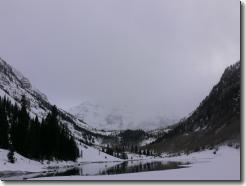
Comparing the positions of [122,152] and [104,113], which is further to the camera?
[122,152]

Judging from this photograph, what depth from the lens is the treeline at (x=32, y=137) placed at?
3262cm

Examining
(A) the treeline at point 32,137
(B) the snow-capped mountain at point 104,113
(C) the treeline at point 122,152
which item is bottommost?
(C) the treeline at point 122,152

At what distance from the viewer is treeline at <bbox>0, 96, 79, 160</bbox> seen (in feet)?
107

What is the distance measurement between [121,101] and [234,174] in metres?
6.49

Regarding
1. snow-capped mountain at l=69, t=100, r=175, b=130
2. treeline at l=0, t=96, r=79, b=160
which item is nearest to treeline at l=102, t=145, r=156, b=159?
snow-capped mountain at l=69, t=100, r=175, b=130

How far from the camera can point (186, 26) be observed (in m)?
13.2

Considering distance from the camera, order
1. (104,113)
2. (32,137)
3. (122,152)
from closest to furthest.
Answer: (32,137) → (104,113) → (122,152)

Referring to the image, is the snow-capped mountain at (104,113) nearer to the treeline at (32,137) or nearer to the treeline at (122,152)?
the treeline at (32,137)

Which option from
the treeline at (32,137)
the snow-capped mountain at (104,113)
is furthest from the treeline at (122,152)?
the treeline at (32,137)

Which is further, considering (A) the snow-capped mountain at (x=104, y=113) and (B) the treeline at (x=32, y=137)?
(B) the treeline at (x=32, y=137)

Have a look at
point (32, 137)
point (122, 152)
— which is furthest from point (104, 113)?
point (32, 137)

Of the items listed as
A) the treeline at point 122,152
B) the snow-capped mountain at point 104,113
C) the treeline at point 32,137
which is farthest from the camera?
the treeline at point 122,152

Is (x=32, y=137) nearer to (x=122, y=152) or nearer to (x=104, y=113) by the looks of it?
(x=104, y=113)

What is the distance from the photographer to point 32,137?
3431 centimetres
